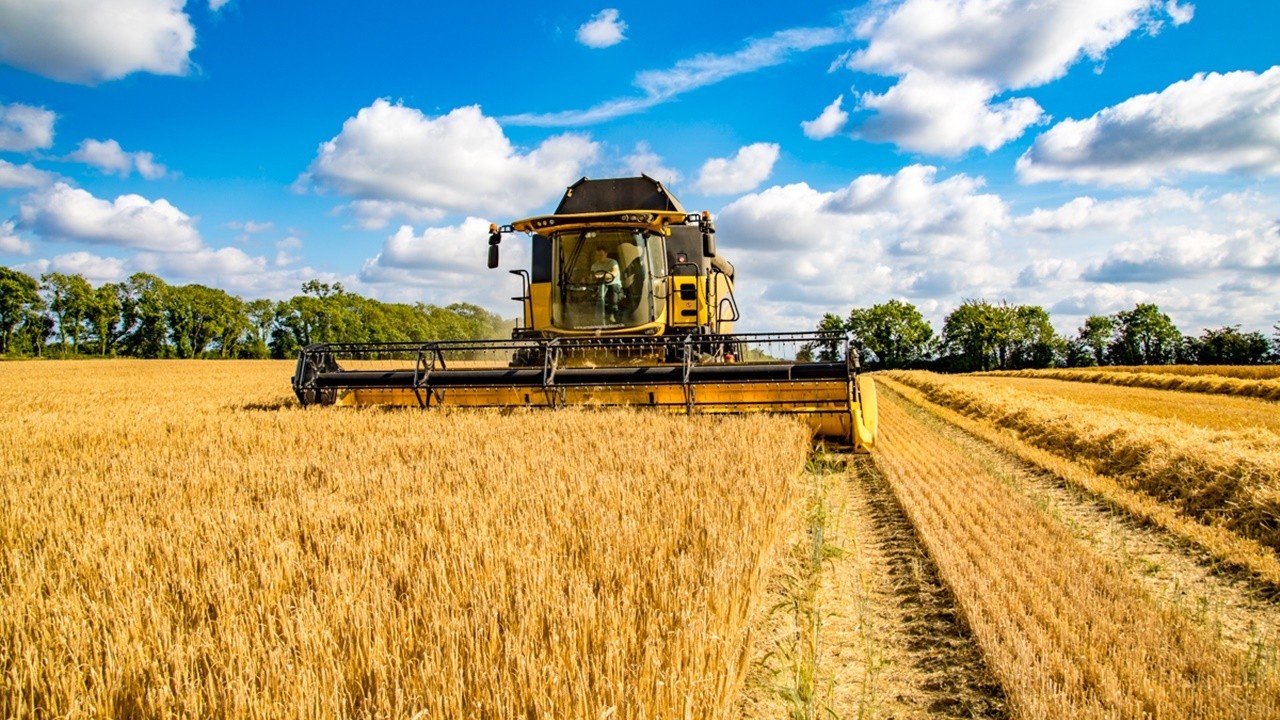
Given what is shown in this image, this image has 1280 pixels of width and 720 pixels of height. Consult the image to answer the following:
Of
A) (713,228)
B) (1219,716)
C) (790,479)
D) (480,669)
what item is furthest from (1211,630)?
(713,228)

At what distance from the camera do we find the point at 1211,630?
3.52 metres

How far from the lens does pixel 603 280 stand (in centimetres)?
1013

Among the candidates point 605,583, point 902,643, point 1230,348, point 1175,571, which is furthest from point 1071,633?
point 1230,348

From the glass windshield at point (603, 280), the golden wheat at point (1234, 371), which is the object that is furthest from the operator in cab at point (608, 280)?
the golden wheat at point (1234, 371)

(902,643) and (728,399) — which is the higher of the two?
(728,399)

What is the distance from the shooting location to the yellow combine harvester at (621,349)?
330 inches

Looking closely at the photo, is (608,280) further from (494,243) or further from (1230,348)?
(1230,348)

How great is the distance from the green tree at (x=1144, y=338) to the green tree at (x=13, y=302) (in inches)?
3367

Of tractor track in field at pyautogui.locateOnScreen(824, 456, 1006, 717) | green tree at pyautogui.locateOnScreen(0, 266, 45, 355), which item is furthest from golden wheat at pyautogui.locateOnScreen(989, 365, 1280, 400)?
green tree at pyautogui.locateOnScreen(0, 266, 45, 355)

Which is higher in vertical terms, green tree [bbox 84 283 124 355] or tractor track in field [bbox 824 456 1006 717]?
green tree [bbox 84 283 124 355]

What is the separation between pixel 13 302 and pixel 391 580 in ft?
241

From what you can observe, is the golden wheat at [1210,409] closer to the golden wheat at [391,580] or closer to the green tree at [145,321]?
the golden wheat at [391,580]

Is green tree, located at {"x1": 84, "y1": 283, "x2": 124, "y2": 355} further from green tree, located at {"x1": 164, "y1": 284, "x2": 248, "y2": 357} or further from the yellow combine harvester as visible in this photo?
the yellow combine harvester

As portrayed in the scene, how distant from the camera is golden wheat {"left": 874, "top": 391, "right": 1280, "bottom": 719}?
8.63 feet
